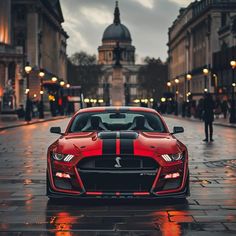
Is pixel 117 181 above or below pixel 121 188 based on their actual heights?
above

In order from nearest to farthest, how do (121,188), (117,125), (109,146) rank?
(121,188) < (109,146) < (117,125)

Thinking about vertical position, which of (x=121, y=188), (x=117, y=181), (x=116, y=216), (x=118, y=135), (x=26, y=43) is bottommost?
(x=116, y=216)

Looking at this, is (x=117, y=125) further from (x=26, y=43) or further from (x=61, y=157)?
(x=26, y=43)

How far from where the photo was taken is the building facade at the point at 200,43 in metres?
120

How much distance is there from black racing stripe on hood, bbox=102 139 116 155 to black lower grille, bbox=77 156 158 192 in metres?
0.09

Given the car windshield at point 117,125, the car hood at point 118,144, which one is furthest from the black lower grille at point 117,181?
the car windshield at point 117,125

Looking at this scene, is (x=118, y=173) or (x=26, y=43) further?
(x=26, y=43)

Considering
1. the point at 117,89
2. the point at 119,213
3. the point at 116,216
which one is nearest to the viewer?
the point at 116,216

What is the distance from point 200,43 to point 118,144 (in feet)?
426

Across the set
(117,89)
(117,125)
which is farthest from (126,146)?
(117,89)

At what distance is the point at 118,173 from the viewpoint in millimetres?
10883

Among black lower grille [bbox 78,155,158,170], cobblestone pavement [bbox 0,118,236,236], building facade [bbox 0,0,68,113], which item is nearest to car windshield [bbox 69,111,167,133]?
cobblestone pavement [bbox 0,118,236,236]

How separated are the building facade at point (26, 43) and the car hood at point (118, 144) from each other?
56.7m

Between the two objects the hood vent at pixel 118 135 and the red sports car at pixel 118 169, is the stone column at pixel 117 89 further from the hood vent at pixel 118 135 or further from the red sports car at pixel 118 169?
the red sports car at pixel 118 169
